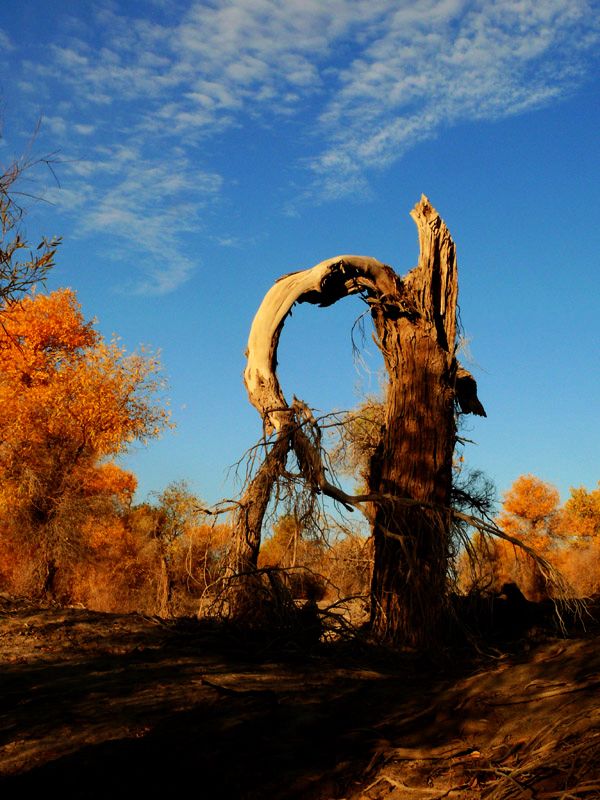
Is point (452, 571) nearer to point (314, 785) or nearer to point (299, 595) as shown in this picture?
point (299, 595)

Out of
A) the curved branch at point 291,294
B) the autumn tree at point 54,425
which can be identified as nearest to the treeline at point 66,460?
the autumn tree at point 54,425

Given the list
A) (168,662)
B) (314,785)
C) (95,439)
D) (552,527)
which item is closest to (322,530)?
(168,662)

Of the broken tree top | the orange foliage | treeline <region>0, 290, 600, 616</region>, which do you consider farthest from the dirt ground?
the orange foliage

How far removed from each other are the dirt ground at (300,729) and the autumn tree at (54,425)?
2327 cm

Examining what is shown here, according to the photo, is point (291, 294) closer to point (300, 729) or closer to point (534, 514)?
point (300, 729)

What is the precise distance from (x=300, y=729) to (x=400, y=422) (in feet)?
18.3

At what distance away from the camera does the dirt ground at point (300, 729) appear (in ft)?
13.1

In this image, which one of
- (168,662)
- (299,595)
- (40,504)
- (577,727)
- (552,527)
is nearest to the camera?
(577,727)

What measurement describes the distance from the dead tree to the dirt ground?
225cm

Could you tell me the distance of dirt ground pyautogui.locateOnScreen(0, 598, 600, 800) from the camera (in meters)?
4.01

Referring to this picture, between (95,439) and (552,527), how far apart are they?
94.4ft

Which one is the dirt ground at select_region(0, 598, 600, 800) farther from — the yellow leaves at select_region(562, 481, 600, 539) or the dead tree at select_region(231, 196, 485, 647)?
the yellow leaves at select_region(562, 481, 600, 539)

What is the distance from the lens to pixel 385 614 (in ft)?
31.0

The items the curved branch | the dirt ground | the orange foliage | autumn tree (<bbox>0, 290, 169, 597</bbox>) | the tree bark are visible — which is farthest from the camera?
the orange foliage
